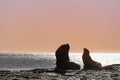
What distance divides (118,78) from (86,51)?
1627 cm

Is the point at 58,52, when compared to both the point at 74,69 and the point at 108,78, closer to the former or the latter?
the point at 74,69

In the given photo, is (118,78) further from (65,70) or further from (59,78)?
(65,70)

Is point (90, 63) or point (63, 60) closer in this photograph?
point (63, 60)

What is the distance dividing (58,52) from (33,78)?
523 inches

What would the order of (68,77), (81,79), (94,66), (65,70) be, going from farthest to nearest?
1. (94,66)
2. (65,70)
3. (68,77)
4. (81,79)

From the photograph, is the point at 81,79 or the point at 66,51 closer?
the point at 81,79

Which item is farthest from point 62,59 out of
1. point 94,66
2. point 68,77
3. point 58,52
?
point 68,77

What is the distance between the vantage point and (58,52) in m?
56.1

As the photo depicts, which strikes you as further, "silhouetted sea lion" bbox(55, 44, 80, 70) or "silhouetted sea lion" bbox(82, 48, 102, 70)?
"silhouetted sea lion" bbox(82, 48, 102, 70)

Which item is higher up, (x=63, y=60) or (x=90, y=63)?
(x=63, y=60)

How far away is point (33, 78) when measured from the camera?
142 feet

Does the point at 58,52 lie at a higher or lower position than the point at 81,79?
higher

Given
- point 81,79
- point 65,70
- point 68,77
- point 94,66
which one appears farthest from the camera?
point 94,66

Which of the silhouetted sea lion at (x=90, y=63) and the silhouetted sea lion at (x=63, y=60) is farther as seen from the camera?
the silhouetted sea lion at (x=90, y=63)
